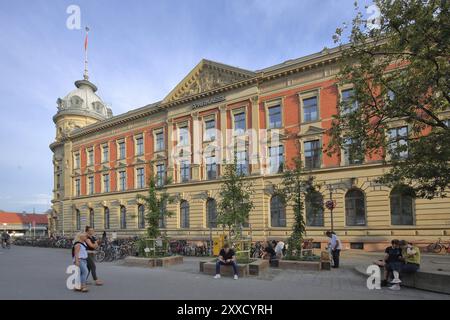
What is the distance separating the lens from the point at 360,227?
989 inches

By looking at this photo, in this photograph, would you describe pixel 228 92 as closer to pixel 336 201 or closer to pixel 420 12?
pixel 336 201

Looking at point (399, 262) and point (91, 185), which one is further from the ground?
point (91, 185)

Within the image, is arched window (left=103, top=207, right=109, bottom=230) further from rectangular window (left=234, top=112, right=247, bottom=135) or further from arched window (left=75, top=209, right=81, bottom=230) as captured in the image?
rectangular window (left=234, top=112, right=247, bottom=135)

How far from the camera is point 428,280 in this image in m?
10.4

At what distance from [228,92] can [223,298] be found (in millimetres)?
25377

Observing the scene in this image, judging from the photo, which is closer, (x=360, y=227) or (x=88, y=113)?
(x=360, y=227)

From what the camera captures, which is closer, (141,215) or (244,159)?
(244,159)

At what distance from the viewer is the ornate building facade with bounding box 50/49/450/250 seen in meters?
24.6

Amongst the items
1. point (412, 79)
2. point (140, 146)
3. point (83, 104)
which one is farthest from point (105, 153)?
point (412, 79)

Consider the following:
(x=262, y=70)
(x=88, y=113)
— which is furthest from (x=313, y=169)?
(x=88, y=113)

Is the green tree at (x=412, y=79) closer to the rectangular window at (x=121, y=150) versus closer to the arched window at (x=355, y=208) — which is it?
the arched window at (x=355, y=208)

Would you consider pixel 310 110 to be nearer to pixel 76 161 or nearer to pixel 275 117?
pixel 275 117

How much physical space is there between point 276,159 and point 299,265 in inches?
597

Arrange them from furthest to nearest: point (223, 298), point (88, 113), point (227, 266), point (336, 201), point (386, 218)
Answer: point (88, 113), point (336, 201), point (386, 218), point (227, 266), point (223, 298)
